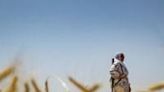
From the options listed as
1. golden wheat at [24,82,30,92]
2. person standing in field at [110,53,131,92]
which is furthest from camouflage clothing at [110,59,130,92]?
golden wheat at [24,82,30,92]

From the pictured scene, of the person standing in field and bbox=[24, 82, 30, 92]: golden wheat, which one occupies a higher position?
bbox=[24, 82, 30, 92]: golden wheat

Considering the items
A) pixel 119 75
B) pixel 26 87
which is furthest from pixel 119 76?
pixel 26 87

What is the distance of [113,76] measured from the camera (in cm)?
412

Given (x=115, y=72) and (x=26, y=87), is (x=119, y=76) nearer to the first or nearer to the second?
(x=115, y=72)

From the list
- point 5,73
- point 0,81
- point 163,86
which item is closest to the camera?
point 0,81

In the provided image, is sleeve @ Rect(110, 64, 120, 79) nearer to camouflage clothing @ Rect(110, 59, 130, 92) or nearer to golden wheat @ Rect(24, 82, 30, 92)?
camouflage clothing @ Rect(110, 59, 130, 92)

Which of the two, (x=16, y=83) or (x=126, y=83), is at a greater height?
(x=16, y=83)

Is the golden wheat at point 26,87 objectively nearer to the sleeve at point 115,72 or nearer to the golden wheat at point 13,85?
the golden wheat at point 13,85

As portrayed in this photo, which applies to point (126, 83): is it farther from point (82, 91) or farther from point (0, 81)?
point (0, 81)

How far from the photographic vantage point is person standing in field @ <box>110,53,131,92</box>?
4.09 m

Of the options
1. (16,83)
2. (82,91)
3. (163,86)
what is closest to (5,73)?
(16,83)

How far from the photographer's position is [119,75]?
4.09 m

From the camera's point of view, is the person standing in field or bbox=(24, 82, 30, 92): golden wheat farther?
the person standing in field

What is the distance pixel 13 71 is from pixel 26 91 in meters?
0.08
